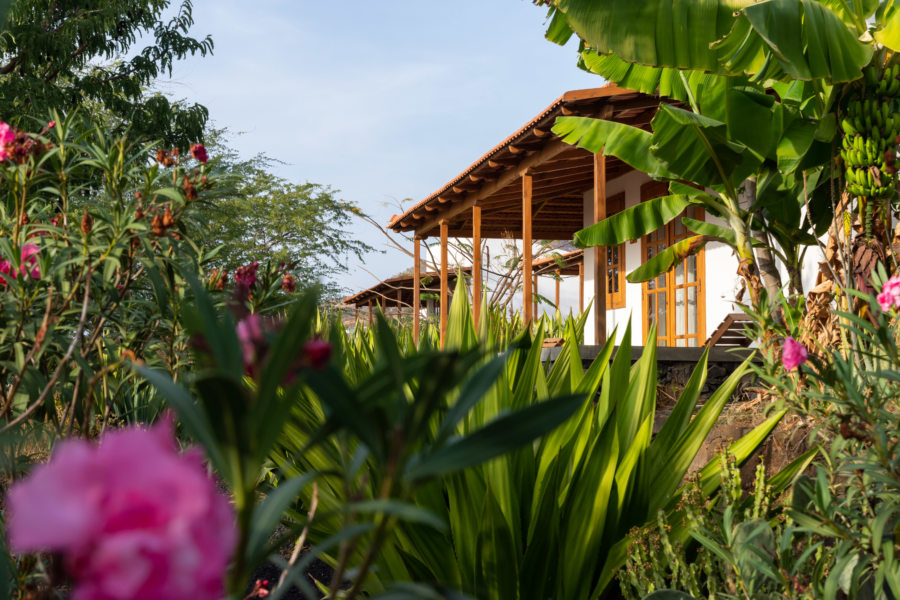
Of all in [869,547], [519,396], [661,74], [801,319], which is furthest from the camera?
[661,74]

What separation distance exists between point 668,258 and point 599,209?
1.13m

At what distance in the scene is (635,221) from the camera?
6.96 metres

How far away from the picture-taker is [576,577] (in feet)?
6.94

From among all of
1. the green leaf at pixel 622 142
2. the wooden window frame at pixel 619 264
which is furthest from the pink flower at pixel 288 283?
the wooden window frame at pixel 619 264

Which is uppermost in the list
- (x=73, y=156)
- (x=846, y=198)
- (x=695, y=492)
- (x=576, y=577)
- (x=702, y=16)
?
(x=702, y=16)

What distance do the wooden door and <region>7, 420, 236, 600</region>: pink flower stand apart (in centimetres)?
915

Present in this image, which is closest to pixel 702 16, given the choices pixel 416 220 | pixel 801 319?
pixel 801 319

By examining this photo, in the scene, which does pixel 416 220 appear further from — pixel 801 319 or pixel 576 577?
pixel 576 577

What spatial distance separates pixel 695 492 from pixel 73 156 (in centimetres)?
190

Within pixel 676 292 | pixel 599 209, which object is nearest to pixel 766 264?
pixel 599 209

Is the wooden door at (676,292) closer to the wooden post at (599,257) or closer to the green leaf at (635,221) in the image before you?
the wooden post at (599,257)

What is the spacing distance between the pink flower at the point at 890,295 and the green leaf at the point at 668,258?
16.6ft

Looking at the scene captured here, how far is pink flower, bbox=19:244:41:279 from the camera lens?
1611 mm

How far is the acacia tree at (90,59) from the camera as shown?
11.4 meters
